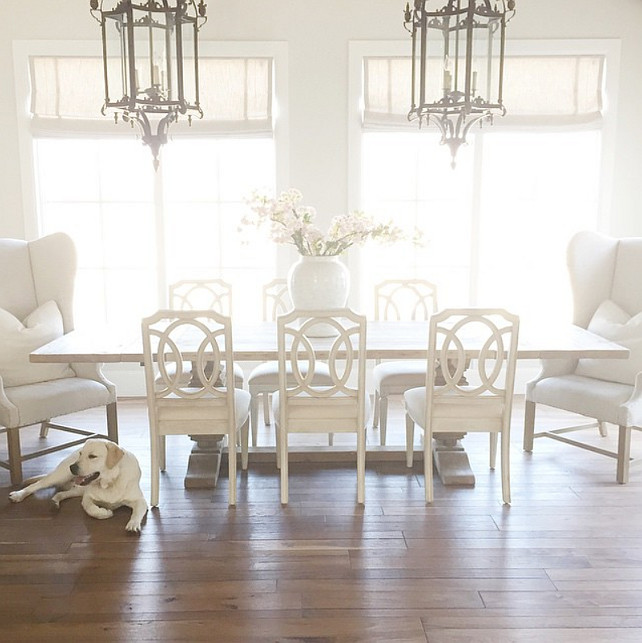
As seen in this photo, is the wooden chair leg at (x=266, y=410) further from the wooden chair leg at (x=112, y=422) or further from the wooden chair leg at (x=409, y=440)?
the wooden chair leg at (x=409, y=440)

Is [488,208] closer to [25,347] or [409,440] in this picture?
[409,440]

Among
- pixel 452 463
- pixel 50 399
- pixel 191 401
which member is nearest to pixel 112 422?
pixel 50 399

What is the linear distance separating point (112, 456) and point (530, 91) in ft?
12.4

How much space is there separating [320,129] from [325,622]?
3604mm

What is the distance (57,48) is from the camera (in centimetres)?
492

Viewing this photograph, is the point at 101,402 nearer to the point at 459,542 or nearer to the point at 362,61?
the point at 459,542

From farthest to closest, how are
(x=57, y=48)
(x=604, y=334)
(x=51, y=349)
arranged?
(x=57, y=48) → (x=604, y=334) → (x=51, y=349)

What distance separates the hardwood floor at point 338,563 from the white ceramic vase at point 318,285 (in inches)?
35.0

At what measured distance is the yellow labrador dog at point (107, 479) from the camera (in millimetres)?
3164

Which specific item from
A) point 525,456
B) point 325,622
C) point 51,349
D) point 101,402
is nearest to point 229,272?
point 101,402

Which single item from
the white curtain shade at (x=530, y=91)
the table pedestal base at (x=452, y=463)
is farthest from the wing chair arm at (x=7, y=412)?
the white curtain shade at (x=530, y=91)

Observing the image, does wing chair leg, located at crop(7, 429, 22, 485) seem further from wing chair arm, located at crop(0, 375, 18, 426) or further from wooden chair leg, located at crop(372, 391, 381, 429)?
wooden chair leg, located at crop(372, 391, 381, 429)

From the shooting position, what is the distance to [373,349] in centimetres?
337

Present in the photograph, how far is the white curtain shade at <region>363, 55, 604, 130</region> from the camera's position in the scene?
5.00m
